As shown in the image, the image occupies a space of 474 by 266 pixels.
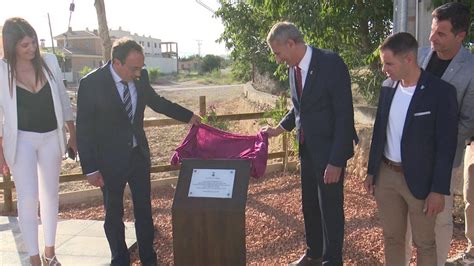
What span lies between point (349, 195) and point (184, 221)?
2985 millimetres

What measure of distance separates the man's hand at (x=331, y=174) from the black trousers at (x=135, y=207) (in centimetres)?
140

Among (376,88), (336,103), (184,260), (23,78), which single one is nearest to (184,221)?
(184,260)

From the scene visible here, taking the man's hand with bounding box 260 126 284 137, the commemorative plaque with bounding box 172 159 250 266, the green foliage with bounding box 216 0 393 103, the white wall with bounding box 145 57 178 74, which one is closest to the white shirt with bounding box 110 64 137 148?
the commemorative plaque with bounding box 172 159 250 266

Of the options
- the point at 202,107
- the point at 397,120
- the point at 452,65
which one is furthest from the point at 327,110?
the point at 202,107

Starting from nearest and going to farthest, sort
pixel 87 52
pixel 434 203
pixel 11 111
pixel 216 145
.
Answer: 1. pixel 434 203
2. pixel 11 111
3. pixel 216 145
4. pixel 87 52

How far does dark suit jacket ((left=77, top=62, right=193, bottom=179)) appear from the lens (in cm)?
333

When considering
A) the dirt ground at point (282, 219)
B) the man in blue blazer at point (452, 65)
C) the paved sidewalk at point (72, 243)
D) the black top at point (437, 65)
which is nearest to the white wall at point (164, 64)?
the dirt ground at point (282, 219)

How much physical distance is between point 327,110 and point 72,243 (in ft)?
8.99

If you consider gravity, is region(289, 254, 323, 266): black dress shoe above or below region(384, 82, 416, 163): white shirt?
below

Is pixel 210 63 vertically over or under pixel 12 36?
under

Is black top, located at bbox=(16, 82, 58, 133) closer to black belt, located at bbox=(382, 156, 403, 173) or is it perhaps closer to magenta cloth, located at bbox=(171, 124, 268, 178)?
magenta cloth, located at bbox=(171, 124, 268, 178)

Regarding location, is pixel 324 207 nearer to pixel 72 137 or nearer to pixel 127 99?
pixel 127 99

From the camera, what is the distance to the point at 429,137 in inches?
104

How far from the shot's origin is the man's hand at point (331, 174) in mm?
3094
